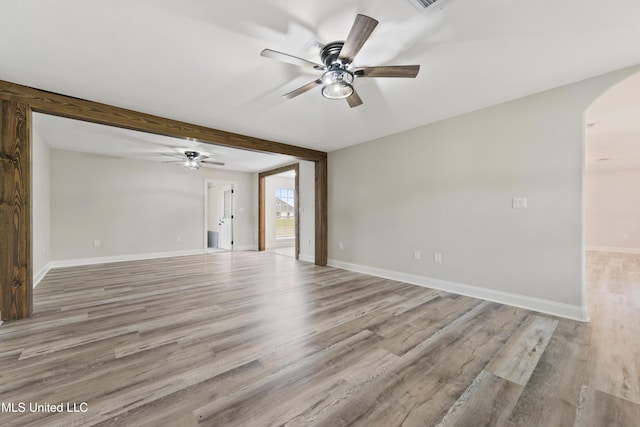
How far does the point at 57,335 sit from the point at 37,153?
11.6 feet

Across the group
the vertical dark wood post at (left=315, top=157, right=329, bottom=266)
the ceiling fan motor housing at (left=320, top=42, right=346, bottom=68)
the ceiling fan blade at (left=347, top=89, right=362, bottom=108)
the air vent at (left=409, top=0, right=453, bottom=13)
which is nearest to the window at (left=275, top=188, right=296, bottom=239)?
the vertical dark wood post at (left=315, top=157, right=329, bottom=266)

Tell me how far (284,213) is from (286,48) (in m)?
7.26

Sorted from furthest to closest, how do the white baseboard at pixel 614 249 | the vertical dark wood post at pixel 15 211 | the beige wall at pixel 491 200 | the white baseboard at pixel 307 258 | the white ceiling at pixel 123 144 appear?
the white baseboard at pixel 614 249 → the white baseboard at pixel 307 258 → the white ceiling at pixel 123 144 → the beige wall at pixel 491 200 → the vertical dark wood post at pixel 15 211

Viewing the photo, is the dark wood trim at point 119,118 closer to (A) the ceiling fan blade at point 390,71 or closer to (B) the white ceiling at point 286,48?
(B) the white ceiling at point 286,48

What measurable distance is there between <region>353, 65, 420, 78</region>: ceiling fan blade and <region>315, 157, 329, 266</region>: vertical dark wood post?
3363mm

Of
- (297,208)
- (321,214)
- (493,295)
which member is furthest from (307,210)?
(493,295)

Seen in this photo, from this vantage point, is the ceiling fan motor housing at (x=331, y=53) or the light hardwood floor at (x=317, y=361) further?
the ceiling fan motor housing at (x=331, y=53)

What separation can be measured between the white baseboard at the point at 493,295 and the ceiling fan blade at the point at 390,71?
279 centimetres

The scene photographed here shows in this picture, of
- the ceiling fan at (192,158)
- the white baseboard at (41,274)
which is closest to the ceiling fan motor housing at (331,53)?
the ceiling fan at (192,158)

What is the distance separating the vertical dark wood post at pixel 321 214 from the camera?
5.41 metres

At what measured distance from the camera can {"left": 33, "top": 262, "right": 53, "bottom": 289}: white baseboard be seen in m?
3.86


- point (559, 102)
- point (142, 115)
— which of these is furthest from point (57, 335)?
point (559, 102)

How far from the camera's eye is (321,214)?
542 centimetres

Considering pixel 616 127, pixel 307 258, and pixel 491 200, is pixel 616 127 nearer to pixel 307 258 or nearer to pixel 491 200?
pixel 491 200
